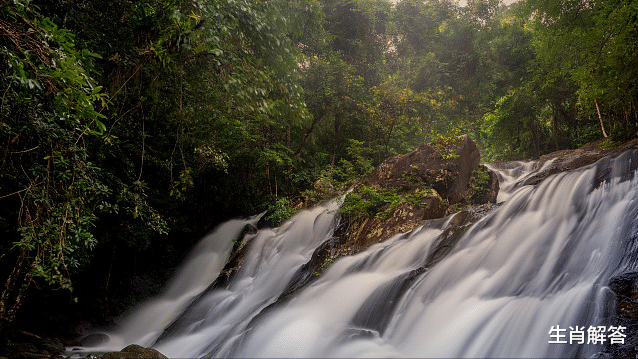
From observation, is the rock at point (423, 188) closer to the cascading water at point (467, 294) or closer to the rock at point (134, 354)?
the cascading water at point (467, 294)

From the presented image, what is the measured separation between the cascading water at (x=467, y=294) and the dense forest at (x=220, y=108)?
7.69 feet

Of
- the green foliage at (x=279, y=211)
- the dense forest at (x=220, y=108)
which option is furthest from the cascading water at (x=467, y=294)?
the green foliage at (x=279, y=211)

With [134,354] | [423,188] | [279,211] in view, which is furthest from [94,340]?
[423,188]

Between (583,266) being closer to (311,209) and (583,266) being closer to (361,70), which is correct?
(311,209)

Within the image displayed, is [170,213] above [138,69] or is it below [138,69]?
below

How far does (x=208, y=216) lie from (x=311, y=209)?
4.00 metres

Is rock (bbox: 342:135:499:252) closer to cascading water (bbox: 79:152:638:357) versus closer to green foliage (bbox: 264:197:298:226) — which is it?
cascading water (bbox: 79:152:638:357)

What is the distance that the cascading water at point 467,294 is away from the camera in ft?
11.6

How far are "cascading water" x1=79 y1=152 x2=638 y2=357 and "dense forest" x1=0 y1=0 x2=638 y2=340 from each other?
2.34 m

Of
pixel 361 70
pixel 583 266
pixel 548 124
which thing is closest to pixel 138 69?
pixel 583 266

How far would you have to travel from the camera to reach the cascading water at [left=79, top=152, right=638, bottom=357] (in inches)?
139

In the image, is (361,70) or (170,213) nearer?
(170,213)

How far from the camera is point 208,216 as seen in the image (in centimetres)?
1182

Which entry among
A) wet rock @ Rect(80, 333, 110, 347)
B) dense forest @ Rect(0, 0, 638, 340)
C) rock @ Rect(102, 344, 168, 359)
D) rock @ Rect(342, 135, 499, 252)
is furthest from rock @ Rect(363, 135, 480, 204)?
wet rock @ Rect(80, 333, 110, 347)
